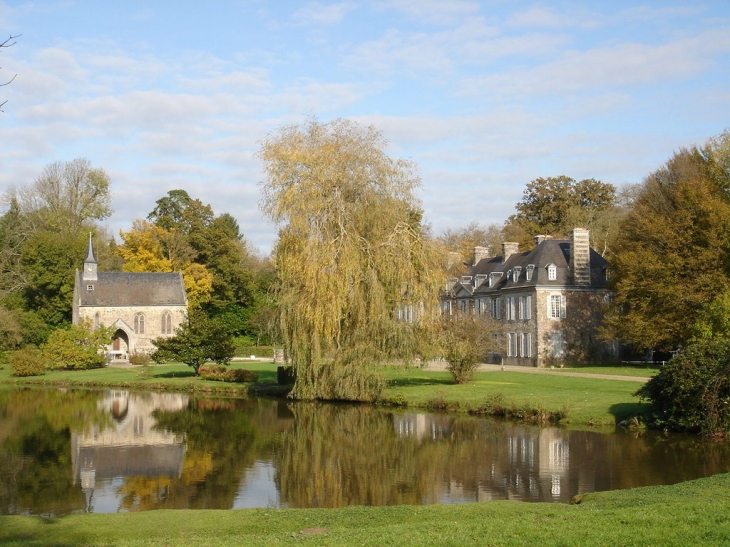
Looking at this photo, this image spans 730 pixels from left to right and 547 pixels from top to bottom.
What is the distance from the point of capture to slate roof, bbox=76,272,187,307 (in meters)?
59.1

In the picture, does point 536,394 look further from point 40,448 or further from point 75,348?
point 75,348

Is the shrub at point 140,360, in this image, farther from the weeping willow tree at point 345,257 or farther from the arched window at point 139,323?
the weeping willow tree at point 345,257

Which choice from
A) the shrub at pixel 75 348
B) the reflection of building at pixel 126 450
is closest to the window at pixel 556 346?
the reflection of building at pixel 126 450

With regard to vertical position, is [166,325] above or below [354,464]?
above

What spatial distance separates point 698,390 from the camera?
21531 millimetres

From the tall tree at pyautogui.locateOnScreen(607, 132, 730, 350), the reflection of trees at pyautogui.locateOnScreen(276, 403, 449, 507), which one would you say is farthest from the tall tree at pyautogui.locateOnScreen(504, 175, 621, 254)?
the reflection of trees at pyautogui.locateOnScreen(276, 403, 449, 507)

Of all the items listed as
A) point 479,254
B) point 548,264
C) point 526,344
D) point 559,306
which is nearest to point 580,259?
point 548,264

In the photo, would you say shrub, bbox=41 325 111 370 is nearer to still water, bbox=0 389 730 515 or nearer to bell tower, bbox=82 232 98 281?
bell tower, bbox=82 232 98 281

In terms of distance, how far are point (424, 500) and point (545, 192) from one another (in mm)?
53865

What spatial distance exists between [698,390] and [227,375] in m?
24.5

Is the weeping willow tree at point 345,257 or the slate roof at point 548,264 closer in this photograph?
the weeping willow tree at point 345,257

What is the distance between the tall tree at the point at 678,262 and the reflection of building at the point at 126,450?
22.9m

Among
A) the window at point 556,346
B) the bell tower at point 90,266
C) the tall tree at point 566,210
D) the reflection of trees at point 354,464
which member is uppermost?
the tall tree at point 566,210

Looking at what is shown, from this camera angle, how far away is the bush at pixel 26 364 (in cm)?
4506
